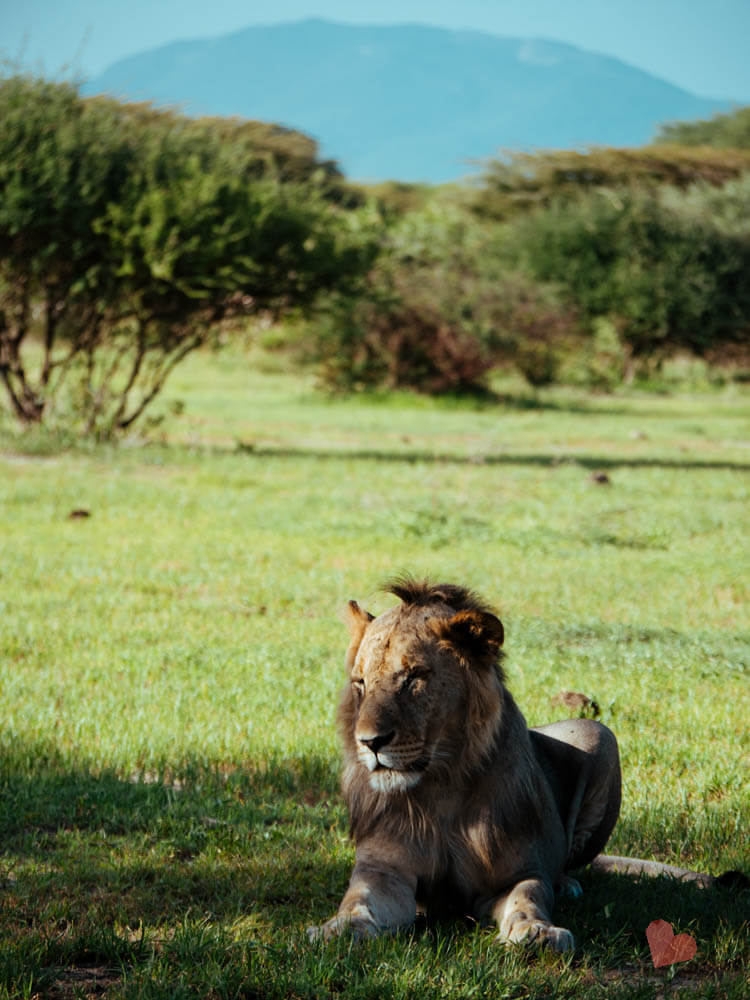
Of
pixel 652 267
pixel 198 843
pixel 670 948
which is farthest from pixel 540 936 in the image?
pixel 652 267

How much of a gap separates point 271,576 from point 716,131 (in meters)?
64.9

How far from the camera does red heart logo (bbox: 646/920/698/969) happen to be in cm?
380

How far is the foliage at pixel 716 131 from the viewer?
66.2 metres

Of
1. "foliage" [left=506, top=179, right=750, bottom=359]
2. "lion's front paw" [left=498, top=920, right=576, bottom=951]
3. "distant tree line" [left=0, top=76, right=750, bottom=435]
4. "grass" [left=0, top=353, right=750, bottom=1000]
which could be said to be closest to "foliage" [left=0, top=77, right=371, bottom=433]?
"distant tree line" [left=0, top=76, right=750, bottom=435]

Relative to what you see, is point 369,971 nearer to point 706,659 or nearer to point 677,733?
point 677,733

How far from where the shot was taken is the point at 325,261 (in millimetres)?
19625

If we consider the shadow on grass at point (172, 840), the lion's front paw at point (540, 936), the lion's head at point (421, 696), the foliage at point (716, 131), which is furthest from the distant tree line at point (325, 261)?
the lion's front paw at point (540, 936)

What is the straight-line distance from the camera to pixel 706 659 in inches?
310

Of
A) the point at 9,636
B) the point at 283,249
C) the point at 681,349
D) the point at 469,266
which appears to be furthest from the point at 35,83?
the point at 681,349

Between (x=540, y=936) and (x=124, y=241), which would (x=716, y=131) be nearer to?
(x=124, y=241)

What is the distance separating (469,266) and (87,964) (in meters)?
33.6

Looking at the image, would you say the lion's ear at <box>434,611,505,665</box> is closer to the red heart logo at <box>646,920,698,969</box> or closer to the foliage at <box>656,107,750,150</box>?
the red heart logo at <box>646,920,698,969</box>

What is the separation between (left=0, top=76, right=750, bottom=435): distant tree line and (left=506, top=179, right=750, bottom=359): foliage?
84 millimetres

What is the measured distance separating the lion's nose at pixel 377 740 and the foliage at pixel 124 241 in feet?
46.3
